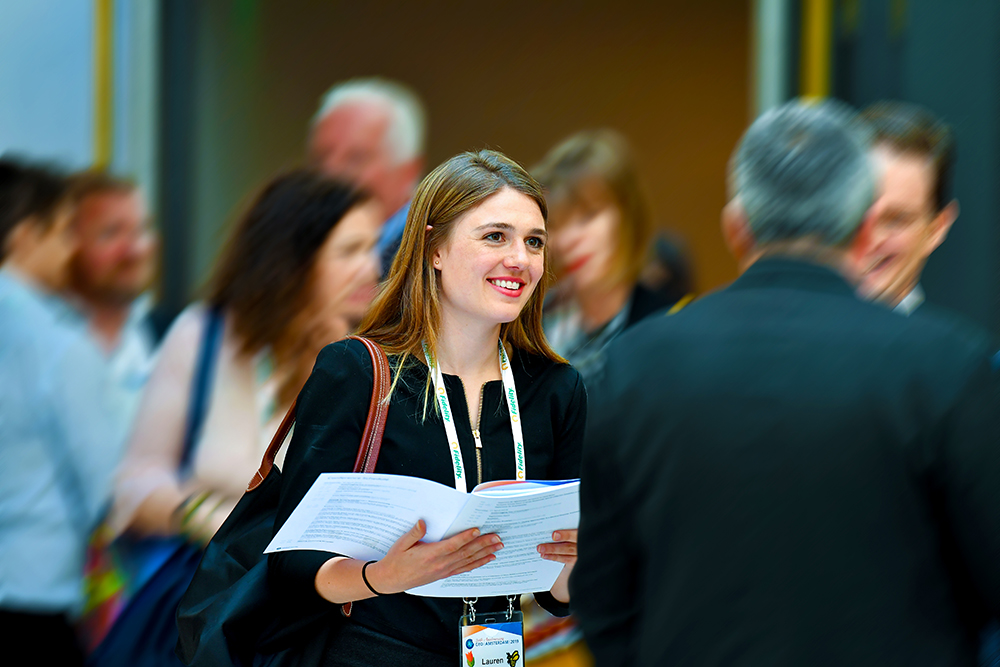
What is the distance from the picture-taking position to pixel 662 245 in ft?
14.9

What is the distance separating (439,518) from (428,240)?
0.62m

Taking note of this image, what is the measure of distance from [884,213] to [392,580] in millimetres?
1698

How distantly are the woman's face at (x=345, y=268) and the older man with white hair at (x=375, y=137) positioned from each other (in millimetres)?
829

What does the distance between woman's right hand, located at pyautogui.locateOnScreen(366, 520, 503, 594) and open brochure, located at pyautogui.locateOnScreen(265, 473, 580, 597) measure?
2 centimetres

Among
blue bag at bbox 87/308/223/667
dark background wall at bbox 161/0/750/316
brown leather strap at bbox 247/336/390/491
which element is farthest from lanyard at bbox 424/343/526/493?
dark background wall at bbox 161/0/750/316

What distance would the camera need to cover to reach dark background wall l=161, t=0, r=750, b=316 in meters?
4.75

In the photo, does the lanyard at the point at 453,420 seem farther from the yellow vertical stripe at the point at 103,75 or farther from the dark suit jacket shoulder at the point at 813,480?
the yellow vertical stripe at the point at 103,75

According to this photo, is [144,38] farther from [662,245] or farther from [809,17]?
[809,17]

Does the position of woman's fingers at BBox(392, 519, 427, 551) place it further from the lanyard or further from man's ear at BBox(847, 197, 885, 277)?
man's ear at BBox(847, 197, 885, 277)

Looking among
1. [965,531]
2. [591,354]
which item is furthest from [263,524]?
[591,354]

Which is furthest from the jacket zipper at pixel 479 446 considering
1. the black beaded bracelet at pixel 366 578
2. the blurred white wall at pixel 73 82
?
the blurred white wall at pixel 73 82

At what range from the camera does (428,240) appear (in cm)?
213

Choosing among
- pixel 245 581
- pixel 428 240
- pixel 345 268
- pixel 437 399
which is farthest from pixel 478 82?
pixel 245 581

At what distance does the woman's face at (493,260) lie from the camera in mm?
2049
